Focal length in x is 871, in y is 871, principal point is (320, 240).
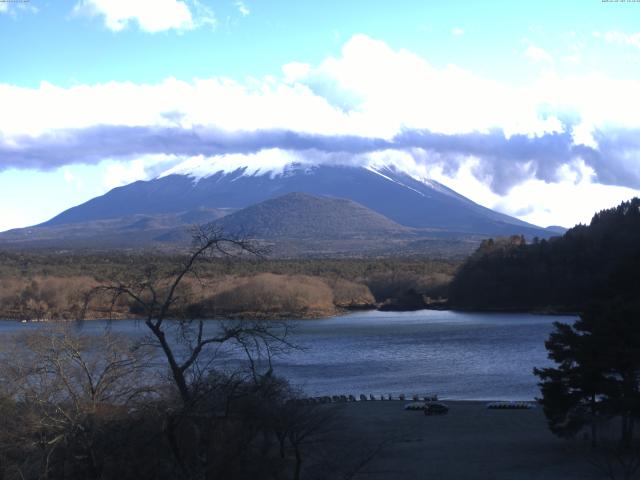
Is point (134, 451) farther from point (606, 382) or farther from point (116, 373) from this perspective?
point (606, 382)

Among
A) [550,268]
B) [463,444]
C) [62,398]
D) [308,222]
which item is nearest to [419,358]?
[463,444]

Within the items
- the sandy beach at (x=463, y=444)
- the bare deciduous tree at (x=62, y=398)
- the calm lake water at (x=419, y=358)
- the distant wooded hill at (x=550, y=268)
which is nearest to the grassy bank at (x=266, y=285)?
the distant wooded hill at (x=550, y=268)

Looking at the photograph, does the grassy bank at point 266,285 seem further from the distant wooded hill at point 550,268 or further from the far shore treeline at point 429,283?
the distant wooded hill at point 550,268

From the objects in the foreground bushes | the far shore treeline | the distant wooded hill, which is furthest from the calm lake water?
the distant wooded hill

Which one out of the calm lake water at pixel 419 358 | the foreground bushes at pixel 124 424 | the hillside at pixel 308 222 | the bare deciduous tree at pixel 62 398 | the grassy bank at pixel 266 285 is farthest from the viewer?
the hillside at pixel 308 222

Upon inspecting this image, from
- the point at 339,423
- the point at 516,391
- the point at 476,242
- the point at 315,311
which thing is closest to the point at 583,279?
the point at 315,311

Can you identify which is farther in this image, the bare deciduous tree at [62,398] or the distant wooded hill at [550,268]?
the distant wooded hill at [550,268]

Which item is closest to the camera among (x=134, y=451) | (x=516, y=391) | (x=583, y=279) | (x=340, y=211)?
(x=134, y=451)
